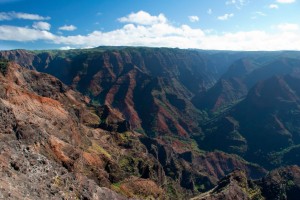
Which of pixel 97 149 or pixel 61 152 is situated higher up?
pixel 61 152

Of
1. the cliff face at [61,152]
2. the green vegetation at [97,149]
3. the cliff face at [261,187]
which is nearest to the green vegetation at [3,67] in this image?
the cliff face at [61,152]

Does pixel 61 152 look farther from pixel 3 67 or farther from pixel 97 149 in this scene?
pixel 3 67

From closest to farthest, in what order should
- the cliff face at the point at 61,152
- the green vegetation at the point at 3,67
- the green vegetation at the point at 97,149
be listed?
the cliff face at the point at 61,152 < the green vegetation at the point at 97,149 < the green vegetation at the point at 3,67

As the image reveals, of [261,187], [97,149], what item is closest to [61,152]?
[97,149]

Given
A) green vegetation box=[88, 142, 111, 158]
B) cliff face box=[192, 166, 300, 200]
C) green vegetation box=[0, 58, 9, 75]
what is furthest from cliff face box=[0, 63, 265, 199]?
cliff face box=[192, 166, 300, 200]

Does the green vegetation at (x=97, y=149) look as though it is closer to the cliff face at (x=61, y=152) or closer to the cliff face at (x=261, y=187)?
the cliff face at (x=61, y=152)

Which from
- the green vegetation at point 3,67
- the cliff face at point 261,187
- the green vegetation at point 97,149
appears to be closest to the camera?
the cliff face at point 261,187

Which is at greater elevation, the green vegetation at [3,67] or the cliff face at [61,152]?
the green vegetation at [3,67]

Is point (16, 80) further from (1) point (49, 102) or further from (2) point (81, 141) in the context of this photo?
(2) point (81, 141)

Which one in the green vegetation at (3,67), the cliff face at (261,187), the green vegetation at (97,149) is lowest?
the cliff face at (261,187)

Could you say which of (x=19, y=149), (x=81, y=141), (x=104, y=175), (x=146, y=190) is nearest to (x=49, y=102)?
(x=81, y=141)

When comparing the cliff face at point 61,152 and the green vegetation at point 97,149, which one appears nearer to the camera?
the cliff face at point 61,152
